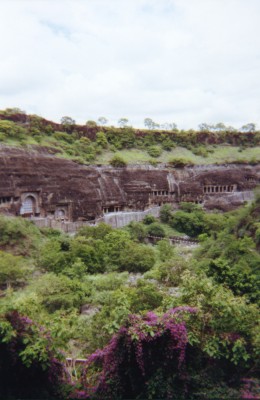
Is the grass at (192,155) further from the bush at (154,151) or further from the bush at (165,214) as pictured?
the bush at (165,214)

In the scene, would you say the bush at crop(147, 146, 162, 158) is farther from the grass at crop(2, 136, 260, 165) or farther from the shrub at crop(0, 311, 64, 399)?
the shrub at crop(0, 311, 64, 399)

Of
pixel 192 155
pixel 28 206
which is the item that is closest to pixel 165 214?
pixel 28 206

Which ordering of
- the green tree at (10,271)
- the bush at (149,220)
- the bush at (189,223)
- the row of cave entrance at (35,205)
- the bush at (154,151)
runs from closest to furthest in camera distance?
the green tree at (10,271) → the row of cave entrance at (35,205) → the bush at (189,223) → the bush at (149,220) → the bush at (154,151)

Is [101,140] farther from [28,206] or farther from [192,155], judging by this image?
[28,206]

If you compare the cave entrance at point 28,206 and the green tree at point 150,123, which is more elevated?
the green tree at point 150,123

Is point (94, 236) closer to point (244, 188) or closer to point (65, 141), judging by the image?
point (65, 141)

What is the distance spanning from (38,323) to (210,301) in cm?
466

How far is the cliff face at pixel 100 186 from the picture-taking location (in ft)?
98.9

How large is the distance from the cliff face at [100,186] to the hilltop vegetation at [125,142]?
2.08m

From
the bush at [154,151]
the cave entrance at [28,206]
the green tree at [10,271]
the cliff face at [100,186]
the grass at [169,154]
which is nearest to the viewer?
the green tree at [10,271]

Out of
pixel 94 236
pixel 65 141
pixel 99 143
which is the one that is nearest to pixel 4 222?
pixel 94 236

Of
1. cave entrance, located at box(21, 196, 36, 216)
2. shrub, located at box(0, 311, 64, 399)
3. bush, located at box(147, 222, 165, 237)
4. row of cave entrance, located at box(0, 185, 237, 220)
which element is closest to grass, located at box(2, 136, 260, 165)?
row of cave entrance, located at box(0, 185, 237, 220)

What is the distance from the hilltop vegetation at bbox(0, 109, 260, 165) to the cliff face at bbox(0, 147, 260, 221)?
208 cm

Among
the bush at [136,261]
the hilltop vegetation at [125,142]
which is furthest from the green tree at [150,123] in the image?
the bush at [136,261]
